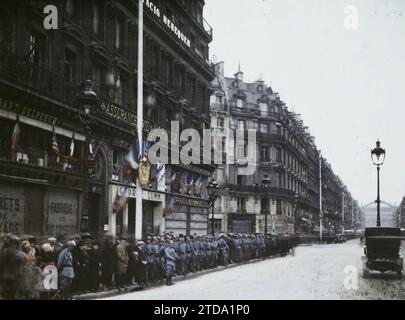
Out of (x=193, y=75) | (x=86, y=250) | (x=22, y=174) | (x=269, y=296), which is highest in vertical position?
(x=193, y=75)

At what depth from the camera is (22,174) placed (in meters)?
18.7

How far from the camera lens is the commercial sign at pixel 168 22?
29245 mm

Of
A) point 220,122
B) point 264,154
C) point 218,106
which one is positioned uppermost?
point 218,106

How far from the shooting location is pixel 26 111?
61.9 feet

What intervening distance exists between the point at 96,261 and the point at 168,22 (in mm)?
18805

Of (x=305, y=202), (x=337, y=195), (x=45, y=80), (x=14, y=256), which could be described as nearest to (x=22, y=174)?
(x=45, y=80)

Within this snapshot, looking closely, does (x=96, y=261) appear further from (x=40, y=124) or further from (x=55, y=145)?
(x=40, y=124)

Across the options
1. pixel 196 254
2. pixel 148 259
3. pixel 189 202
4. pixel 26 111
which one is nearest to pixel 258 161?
pixel 189 202

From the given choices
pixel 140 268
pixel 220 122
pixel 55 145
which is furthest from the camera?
pixel 220 122

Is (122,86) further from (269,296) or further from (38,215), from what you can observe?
(269,296)

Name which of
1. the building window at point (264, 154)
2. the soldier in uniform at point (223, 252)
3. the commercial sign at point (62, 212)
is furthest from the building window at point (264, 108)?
the commercial sign at point (62, 212)

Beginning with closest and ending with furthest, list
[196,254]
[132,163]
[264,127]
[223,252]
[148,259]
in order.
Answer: [148,259] < [132,163] < [196,254] < [223,252] < [264,127]

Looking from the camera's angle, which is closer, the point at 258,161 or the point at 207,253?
the point at 207,253
